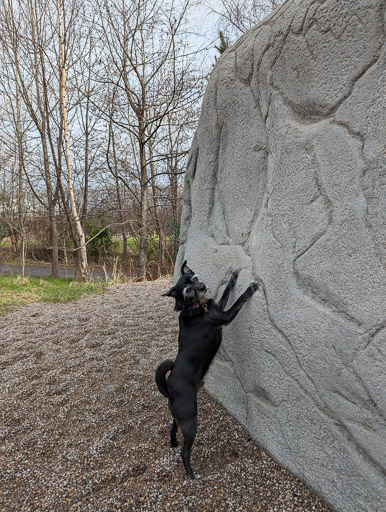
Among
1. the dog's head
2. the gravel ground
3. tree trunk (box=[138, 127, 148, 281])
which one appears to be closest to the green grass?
tree trunk (box=[138, 127, 148, 281])


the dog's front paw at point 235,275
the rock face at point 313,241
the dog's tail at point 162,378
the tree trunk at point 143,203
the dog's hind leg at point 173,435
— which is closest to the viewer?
the rock face at point 313,241

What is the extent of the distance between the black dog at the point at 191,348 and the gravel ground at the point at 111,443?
0.20 metres

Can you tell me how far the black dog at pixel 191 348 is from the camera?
6.89ft

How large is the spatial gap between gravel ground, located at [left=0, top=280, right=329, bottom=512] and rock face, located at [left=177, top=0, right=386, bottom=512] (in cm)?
21

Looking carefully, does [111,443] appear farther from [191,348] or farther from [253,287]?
[253,287]

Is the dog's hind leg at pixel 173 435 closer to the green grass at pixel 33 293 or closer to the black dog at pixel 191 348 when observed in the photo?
the black dog at pixel 191 348

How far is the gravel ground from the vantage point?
1889 mm

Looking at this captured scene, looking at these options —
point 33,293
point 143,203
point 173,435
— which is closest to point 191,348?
point 173,435

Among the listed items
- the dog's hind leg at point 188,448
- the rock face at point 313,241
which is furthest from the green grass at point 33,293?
the rock face at point 313,241

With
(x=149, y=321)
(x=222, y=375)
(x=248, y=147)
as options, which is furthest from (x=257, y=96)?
(x=149, y=321)

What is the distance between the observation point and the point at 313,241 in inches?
69.7

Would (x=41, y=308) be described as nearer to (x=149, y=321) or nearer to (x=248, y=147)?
(x=149, y=321)

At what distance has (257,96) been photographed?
226cm

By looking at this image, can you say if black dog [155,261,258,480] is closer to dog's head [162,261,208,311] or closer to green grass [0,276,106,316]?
dog's head [162,261,208,311]
